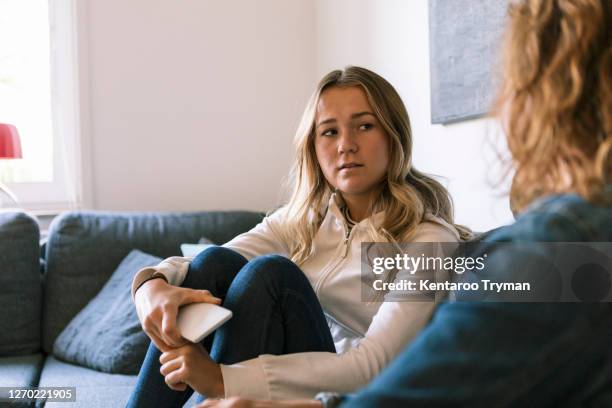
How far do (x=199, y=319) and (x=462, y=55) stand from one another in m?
1.36

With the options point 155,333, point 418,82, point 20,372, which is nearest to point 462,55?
point 418,82

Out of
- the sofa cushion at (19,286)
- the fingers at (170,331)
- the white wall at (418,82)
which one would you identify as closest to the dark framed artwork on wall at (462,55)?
the white wall at (418,82)

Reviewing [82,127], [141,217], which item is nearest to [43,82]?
[82,127]

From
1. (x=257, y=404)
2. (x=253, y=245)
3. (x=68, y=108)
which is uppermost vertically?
(x=68, y=108)

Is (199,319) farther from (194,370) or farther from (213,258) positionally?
(213,258)

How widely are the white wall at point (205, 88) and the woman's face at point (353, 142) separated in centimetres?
126

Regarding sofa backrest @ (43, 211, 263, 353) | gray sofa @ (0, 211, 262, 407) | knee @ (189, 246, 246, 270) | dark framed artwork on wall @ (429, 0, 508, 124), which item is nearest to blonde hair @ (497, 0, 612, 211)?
knee @ (189, 246, 246, 270)

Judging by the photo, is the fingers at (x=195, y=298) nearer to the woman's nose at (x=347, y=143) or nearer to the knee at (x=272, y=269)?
the knee at (x=272, y=269)

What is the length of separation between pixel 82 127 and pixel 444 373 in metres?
2.82

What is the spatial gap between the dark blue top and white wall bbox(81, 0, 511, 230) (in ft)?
7.61

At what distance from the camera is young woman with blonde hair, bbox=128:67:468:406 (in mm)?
1319

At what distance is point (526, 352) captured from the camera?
0.68 m

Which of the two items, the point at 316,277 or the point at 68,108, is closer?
the point at 316,277

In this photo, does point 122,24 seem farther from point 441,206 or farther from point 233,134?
point 441,206
